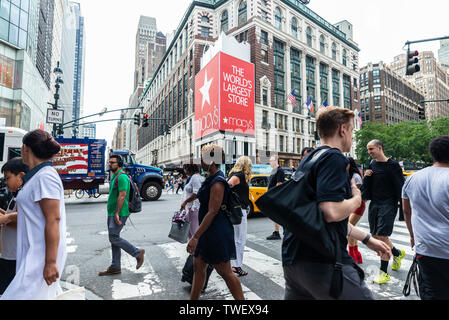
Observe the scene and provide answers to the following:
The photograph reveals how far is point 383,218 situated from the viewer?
4445 millimetres

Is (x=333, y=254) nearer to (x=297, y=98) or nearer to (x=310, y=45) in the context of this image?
(x=297, y=98)

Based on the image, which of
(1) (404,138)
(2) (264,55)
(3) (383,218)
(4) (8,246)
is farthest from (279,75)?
(4) (8,246)

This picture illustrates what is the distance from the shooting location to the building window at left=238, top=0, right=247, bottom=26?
42.6 m

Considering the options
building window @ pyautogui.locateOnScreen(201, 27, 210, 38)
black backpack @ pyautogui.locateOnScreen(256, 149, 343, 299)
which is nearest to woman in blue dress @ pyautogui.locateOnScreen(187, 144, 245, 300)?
black backpack @ pyautogui.locateOnScreen(256, 149, 343, 299)

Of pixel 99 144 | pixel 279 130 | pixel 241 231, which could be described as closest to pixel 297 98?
pixel 279 130

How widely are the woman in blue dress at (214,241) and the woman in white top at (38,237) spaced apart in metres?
1.29

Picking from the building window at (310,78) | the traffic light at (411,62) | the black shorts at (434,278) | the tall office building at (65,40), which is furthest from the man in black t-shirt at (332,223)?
the tall office building at (65,40)

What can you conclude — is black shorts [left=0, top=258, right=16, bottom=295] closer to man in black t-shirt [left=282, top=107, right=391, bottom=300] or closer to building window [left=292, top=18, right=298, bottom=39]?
man in black t-shirt [left=282, top=107, right=391, bottom=300]

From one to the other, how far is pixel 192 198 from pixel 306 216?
10.6 ft

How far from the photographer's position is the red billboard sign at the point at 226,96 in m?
36.2

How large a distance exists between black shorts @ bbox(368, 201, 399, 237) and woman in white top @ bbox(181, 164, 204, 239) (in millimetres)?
2926

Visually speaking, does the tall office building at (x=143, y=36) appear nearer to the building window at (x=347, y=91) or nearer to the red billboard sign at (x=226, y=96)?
the building window at (x=347, y=91)

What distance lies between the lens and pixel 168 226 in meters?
9.02
